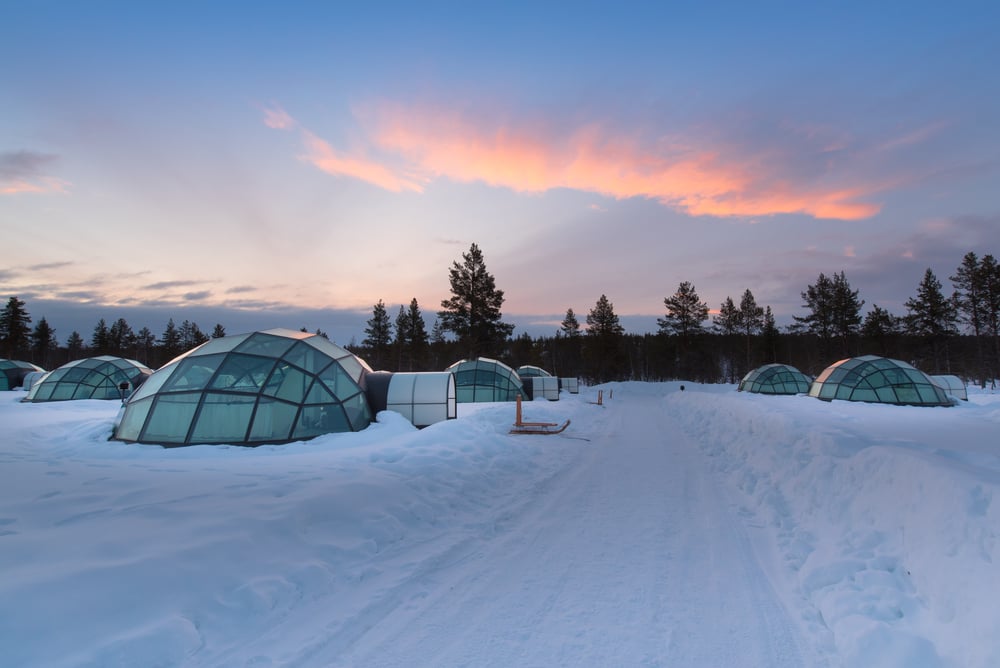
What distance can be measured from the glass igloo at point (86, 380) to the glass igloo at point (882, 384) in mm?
46665

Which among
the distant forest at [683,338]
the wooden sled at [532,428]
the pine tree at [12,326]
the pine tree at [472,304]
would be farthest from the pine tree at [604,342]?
the pine tree at [12,326]

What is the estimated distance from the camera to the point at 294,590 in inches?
170

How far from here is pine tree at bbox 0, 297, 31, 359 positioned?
73.2 meters

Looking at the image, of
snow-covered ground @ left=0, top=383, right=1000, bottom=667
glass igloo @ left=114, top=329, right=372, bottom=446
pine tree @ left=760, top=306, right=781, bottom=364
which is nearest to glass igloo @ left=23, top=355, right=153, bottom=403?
glass igloo @ left=114, top=329, right=372, bottom=446

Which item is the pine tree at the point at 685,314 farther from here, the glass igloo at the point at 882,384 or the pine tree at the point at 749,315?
the glass igloo at the point at 882,384

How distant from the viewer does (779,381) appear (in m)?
39.3

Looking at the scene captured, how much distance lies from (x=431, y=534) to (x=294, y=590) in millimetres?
2012

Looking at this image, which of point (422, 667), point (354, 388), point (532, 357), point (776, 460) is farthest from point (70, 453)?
point (532, 357)

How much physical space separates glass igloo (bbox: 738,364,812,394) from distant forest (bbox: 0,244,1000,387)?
72.6ft

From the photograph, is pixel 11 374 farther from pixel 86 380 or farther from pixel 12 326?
pixel 12 326

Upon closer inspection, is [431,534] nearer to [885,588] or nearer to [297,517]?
[297,517]

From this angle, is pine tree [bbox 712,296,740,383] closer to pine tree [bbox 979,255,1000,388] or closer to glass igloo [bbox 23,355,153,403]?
pine tree [bbox 979,255,1000,388]

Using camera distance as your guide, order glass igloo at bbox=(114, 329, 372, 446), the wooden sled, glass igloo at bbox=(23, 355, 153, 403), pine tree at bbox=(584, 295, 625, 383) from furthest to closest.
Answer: pine tree at bbox=(584, 295, 625, 383), glass igloo at bbox=(23, 355, 153, 403), the wooden sled, glass igloo at bbox=(114, 329, 372, 446)

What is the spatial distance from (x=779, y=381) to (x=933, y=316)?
2947 centimetres
